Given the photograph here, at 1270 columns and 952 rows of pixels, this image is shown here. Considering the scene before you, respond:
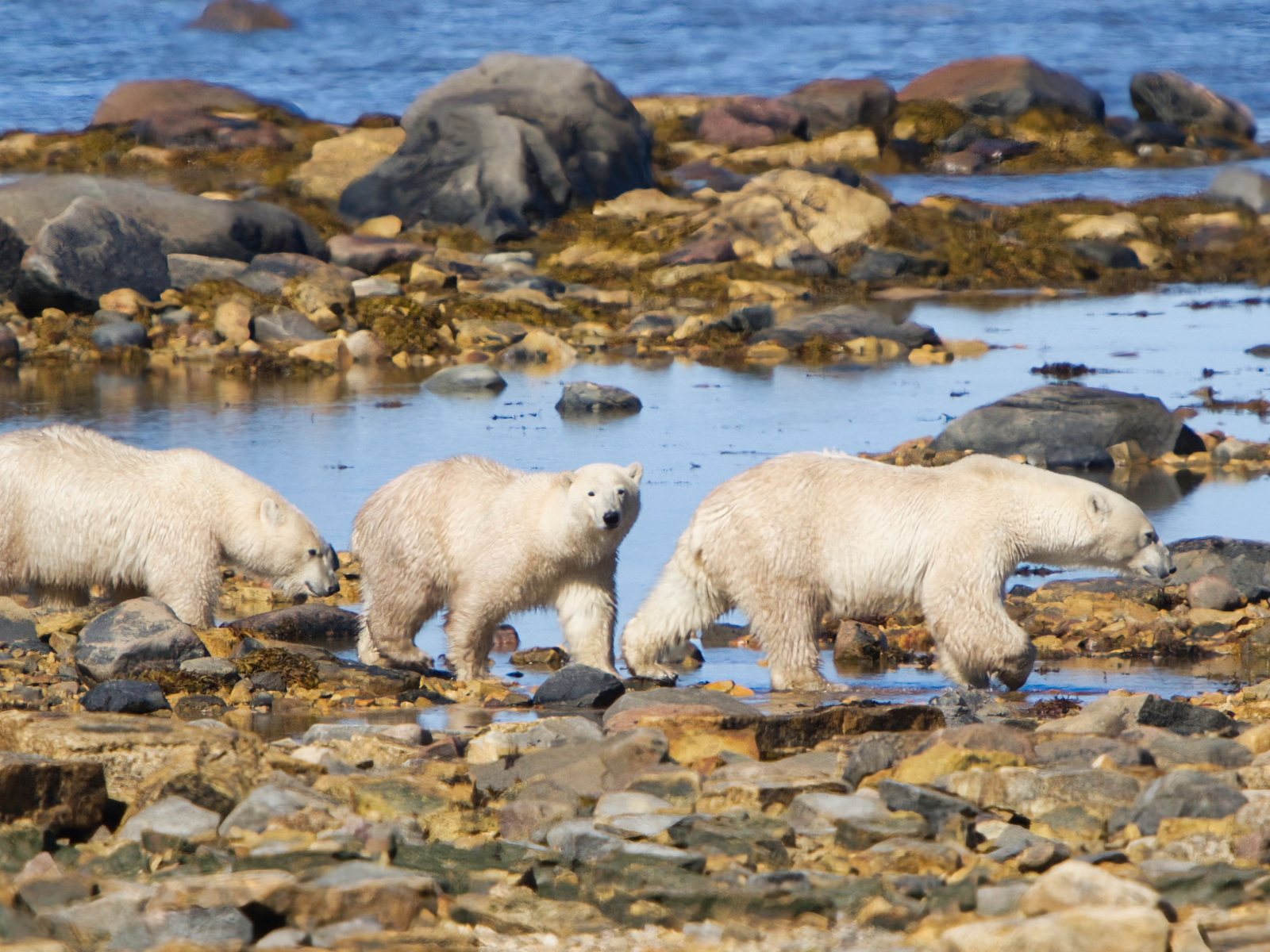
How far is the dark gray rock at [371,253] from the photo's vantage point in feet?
112

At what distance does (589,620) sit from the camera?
383 inches

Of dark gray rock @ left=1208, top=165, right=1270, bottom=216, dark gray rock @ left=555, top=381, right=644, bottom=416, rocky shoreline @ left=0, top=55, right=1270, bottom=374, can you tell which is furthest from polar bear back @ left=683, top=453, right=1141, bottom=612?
dark gray rock @ left=555, top=381, right=644, bottom=416

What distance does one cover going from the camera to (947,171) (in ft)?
159

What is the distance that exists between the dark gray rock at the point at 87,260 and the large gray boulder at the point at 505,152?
31.9 feet

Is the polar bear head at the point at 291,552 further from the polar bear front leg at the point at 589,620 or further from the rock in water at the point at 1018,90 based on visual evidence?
the rock in water at the point at 1018,90

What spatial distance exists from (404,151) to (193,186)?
307 inches

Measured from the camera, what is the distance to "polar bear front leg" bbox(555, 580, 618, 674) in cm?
970

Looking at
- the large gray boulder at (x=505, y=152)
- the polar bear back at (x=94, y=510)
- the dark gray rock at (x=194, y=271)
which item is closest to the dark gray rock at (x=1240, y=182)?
the polar bear back at (x=94, y=510)

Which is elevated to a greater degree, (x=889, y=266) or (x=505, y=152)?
(x=505, y=152)

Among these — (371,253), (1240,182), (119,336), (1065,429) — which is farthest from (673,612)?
(371,253)

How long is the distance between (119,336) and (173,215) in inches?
213

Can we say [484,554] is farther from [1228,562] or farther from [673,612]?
[1228,562]

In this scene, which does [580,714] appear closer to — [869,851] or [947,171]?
[869,851]

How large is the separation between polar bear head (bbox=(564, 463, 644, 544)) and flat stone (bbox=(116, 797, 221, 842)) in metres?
3.57
